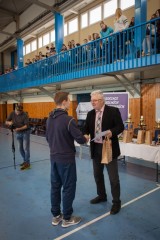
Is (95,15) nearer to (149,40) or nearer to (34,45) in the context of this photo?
(149,40)

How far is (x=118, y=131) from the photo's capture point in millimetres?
2719

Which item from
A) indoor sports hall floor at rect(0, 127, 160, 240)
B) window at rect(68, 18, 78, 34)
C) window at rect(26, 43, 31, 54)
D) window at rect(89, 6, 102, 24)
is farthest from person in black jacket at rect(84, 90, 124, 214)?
window at rect(26, 43, 31, 54)

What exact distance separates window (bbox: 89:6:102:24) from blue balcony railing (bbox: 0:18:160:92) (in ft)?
11.7

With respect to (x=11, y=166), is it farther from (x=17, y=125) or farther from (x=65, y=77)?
(x=65, y=77)

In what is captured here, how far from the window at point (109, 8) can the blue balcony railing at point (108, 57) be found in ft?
11.6

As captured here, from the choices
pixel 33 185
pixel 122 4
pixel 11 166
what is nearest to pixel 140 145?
pixel 33 185

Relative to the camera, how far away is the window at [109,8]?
9398 mm

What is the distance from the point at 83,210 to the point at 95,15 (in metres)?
10.0

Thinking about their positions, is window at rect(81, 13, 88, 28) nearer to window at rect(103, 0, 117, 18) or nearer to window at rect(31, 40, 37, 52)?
window at rect(103, 0, 117, 18)

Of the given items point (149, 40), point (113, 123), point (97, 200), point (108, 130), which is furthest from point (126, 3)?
point (97, 200)

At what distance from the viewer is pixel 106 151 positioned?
271 cm

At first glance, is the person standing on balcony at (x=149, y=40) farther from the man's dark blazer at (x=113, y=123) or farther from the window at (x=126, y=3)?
the window at (x=126, y=3)

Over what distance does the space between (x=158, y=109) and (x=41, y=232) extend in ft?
15.1

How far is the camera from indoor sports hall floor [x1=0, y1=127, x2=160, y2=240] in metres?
2.47
